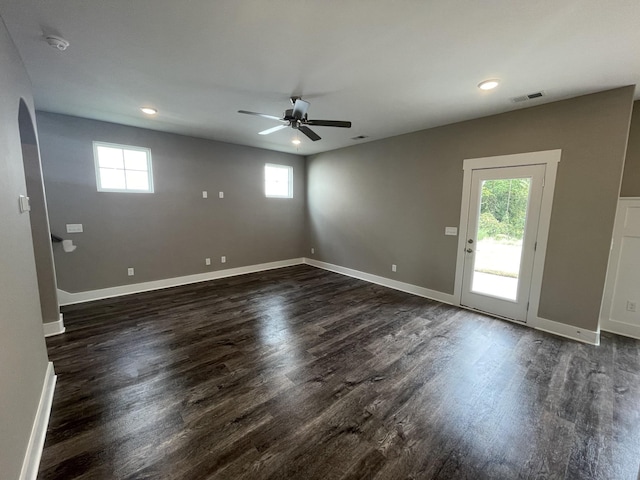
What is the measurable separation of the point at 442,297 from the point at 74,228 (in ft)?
18.7

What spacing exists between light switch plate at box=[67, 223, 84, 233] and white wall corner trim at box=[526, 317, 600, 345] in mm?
6370

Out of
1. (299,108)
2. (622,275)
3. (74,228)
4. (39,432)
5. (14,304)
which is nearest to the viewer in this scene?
(14,304)

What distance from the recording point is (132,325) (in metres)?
3.22

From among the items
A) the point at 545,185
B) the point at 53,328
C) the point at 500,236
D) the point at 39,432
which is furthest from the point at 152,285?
the point at 545,185

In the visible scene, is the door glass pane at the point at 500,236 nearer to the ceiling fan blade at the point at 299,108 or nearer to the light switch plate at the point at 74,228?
the ceiling fan blade at the point at 299,108

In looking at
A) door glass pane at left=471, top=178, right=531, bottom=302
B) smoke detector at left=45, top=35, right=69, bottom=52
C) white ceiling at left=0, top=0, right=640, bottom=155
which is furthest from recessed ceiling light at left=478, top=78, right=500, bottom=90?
smoke detector at left=45, top=35, right=69, bottom=52

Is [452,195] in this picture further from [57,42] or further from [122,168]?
[122,168]

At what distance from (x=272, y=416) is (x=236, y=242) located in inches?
162

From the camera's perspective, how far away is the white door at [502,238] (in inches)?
126

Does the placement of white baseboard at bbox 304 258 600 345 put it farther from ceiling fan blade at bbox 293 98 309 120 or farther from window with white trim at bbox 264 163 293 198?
ceiling fan blade at bbox 293 98 309 120

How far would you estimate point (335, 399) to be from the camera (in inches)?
79.9

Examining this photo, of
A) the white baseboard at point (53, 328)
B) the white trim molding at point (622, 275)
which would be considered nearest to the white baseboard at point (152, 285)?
the white baseboard at point (53, 328)

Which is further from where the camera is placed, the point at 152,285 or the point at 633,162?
the point at 152,285

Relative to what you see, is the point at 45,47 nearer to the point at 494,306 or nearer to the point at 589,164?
the point at 589,164
